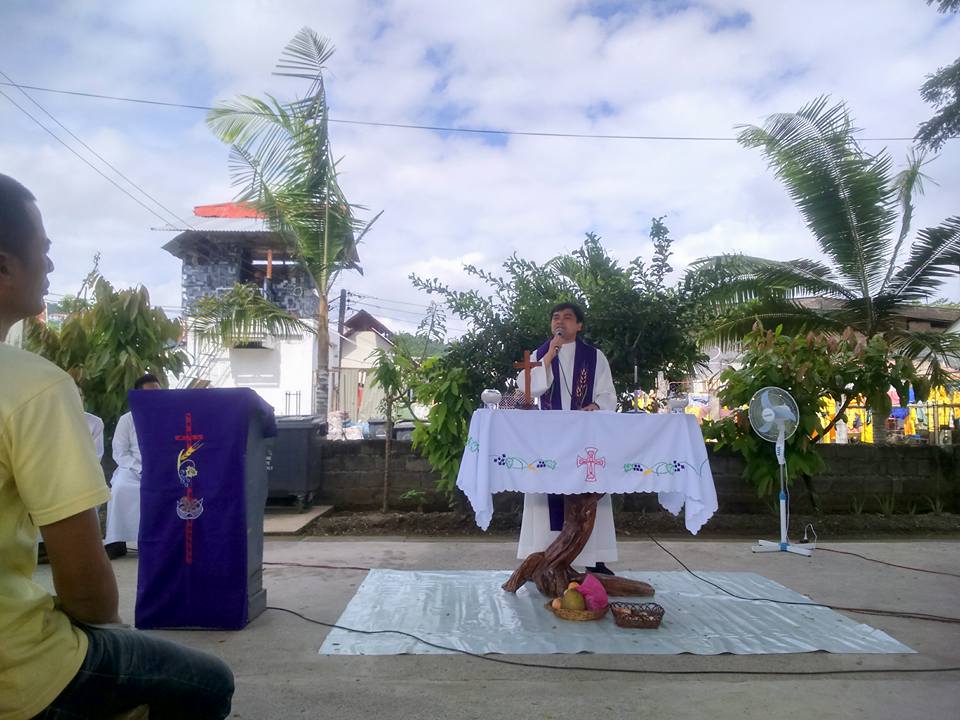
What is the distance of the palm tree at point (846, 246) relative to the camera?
1027 centimetres

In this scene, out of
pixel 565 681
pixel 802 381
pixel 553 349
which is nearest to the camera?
pixel 565 681

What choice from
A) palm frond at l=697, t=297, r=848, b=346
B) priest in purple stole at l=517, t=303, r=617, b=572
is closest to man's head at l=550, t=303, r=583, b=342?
priest in purple stole at l=517, t=303, r=617, b=572

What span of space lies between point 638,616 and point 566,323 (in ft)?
6.93

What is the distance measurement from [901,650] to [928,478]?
6381 millimetres

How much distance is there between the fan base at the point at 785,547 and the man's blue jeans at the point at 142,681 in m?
6.34

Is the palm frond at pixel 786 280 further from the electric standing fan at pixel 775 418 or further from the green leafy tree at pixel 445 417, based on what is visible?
the green leafy tree at pixel 445 417

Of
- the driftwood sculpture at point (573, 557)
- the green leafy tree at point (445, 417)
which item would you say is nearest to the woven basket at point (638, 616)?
the driftwood sculpture at point (573, 557)

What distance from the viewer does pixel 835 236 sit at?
10.6m

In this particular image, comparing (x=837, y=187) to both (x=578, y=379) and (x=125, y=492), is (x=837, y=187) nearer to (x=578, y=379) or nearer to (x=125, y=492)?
(x=578, y=379)

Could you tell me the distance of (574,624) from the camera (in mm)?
4605

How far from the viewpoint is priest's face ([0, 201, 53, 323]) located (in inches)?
61.7

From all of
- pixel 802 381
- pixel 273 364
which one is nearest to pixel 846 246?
pixel 802 381

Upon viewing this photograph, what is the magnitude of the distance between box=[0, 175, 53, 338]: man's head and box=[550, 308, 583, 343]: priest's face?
13.5 feet

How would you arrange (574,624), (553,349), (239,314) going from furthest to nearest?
(239,314), (553,349), (574,624)
